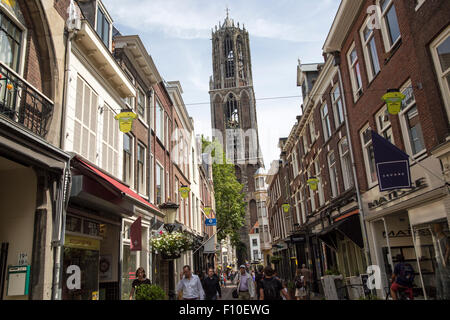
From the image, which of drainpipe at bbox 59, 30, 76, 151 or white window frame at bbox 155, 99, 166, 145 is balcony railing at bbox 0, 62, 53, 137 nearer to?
drainpipe at bbox 59, 30, 76, 151

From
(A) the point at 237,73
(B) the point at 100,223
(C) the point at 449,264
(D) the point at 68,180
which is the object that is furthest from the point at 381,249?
(A) the point at 237,73

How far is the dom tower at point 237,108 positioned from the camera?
79.2 m

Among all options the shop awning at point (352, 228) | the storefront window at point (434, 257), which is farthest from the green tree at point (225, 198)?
the storefront window at point (434, 257)

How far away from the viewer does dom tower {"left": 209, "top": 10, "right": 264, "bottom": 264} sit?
79188mm

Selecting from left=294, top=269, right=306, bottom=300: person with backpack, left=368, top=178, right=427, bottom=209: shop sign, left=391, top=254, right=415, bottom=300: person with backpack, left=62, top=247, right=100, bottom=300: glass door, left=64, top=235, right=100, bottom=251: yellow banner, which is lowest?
left=294, top=269, right=306, bottom=300: person with backpack

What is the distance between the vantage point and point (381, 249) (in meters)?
12.6

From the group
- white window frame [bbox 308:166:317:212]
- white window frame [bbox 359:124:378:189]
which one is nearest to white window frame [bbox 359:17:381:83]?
white window frame [bbox 359:124:378:189]

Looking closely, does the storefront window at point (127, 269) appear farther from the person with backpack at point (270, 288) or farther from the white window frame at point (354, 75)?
the white window frame at point (354, 75)

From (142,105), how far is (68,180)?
817 centimetres

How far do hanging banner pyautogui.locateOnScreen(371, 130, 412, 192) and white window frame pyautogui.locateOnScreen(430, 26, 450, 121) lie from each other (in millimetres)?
1441

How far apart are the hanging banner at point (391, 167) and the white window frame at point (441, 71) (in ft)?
4.73

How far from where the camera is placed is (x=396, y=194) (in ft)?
35.7
